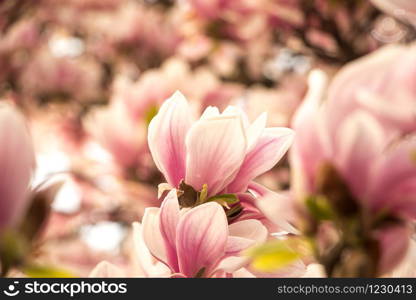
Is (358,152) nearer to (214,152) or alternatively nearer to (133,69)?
(214,152)

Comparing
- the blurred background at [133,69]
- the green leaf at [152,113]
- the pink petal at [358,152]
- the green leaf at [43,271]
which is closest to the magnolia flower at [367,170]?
the pink petal at [358,152]

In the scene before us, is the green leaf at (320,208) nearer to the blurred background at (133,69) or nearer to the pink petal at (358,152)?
the pink petal at (358,152)

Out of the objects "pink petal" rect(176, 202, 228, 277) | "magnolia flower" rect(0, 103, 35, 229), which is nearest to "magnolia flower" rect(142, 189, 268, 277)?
"pink petal" rect(176, 202, 228, 277)

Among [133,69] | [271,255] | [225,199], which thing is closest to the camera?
[271,255]

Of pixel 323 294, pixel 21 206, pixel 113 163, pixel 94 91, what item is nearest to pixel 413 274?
pixel 323 294

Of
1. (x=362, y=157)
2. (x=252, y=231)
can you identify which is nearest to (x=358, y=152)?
(x=362, y=157)

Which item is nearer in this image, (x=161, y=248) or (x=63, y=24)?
(x=161, y=248)

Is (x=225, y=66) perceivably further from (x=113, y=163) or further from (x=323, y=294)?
(x=323, y=294)
